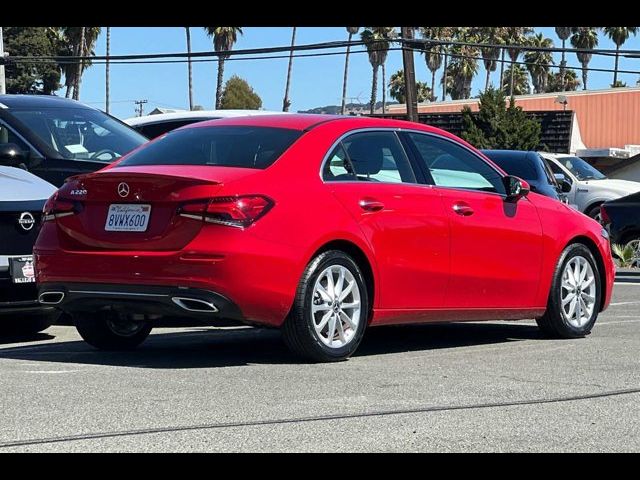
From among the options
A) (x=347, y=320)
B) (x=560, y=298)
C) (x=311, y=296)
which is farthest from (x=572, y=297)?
(x=311, y=296)

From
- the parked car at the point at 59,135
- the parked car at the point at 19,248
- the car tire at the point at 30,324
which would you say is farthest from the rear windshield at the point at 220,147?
the parked car at the point at 59,135

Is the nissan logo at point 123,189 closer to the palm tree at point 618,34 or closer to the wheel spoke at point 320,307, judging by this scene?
the wheel spoke at point 320,307

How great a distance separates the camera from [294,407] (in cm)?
622

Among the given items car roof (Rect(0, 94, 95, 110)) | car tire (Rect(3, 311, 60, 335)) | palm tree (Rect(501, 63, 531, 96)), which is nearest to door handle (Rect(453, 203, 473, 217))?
car tire (Rect(3, 311, 60, 335))

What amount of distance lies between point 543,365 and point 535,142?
43030 mm

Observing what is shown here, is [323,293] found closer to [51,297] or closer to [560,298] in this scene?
[51,297]

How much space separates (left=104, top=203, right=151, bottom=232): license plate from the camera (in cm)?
759

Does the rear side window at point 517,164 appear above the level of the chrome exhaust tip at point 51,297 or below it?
above

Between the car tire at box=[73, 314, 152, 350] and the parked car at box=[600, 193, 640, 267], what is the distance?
1207cm

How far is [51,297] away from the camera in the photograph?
798 centimetres

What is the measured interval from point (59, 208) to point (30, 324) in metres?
2.17

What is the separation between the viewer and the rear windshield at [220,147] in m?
7.96

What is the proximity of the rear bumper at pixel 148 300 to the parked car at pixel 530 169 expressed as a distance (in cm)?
1056
